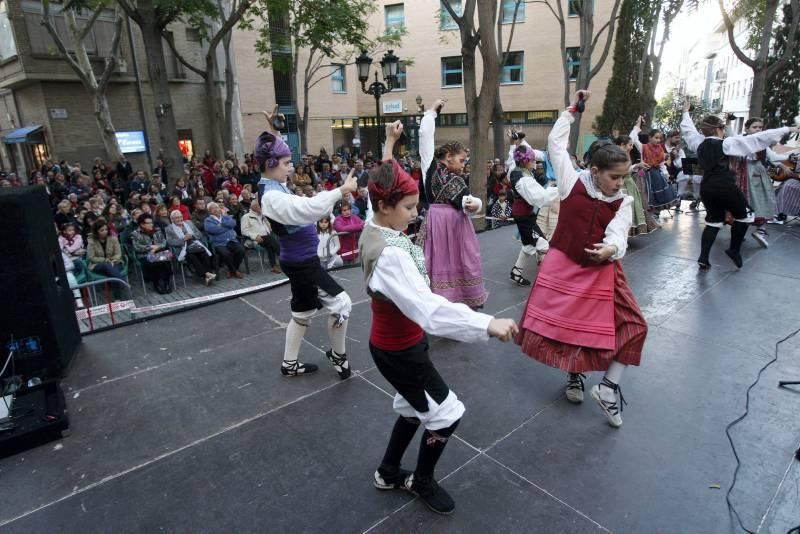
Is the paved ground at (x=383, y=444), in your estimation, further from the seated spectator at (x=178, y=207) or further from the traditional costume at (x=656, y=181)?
the seated spectator at (x=178, y=207)

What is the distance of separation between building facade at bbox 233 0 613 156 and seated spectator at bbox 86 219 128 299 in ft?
53.9

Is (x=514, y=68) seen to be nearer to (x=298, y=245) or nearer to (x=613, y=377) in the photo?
(x=298, y=245)

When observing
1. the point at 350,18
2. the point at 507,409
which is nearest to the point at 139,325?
the point at 507,409

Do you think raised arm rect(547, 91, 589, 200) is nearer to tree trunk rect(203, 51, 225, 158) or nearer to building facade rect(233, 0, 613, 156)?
tree trunk rect(203, 51, 225, 158)

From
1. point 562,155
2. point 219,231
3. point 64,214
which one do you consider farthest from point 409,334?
point 64,214

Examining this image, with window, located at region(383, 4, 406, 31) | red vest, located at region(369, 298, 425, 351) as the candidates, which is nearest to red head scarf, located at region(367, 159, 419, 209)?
red vest, located at region(369, 298, 425, 351)

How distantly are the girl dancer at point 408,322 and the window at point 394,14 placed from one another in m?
28.8

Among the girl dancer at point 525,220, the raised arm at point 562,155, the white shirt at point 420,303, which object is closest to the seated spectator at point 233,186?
the girl dancer at point 525,220

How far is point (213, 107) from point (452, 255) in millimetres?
14827

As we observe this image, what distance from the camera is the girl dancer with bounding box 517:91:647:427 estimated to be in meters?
2.89

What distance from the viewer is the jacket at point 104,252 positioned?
696cm

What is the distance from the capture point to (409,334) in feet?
7.06

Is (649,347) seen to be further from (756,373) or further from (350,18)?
(350,18)

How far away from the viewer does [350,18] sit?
13617 mm
